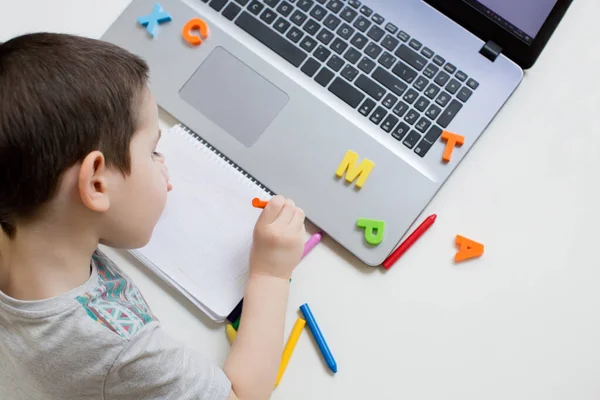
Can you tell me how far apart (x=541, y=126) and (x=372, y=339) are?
332mm

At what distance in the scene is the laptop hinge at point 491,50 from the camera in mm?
707

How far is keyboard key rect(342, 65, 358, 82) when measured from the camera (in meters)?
0.72

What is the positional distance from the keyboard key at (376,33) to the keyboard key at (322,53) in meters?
0.06

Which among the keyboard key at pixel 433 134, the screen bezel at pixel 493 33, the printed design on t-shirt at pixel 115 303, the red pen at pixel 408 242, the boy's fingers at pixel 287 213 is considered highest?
the screen bezel at pixel 493 33

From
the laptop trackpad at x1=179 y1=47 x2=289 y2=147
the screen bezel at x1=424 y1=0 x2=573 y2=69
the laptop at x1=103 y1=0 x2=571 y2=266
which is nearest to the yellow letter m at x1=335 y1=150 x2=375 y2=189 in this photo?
the laptop at x1=103 y1=0 x2=571 y2=266

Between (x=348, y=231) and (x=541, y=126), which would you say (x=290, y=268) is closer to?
(x=348, y=231)

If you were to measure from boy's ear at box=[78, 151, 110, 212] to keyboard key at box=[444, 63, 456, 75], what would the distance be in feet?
1.38

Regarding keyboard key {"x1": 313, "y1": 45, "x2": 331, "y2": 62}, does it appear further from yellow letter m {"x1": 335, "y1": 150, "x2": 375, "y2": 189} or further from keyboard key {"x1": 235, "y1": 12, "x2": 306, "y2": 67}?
yellow letter m {"x1": 335, "y1": 150, "x2": 375, "y2": 189}

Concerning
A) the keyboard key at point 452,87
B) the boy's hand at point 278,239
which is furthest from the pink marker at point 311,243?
the keyboard key at point 452,87

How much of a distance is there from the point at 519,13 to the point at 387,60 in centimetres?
16

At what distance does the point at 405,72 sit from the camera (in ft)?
2.34

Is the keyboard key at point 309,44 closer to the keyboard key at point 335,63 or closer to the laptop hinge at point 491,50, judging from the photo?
the keyboard key at point 335,63

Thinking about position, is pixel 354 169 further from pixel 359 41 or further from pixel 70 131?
pixel 70 131

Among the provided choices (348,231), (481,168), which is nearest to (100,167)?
(348,231)
